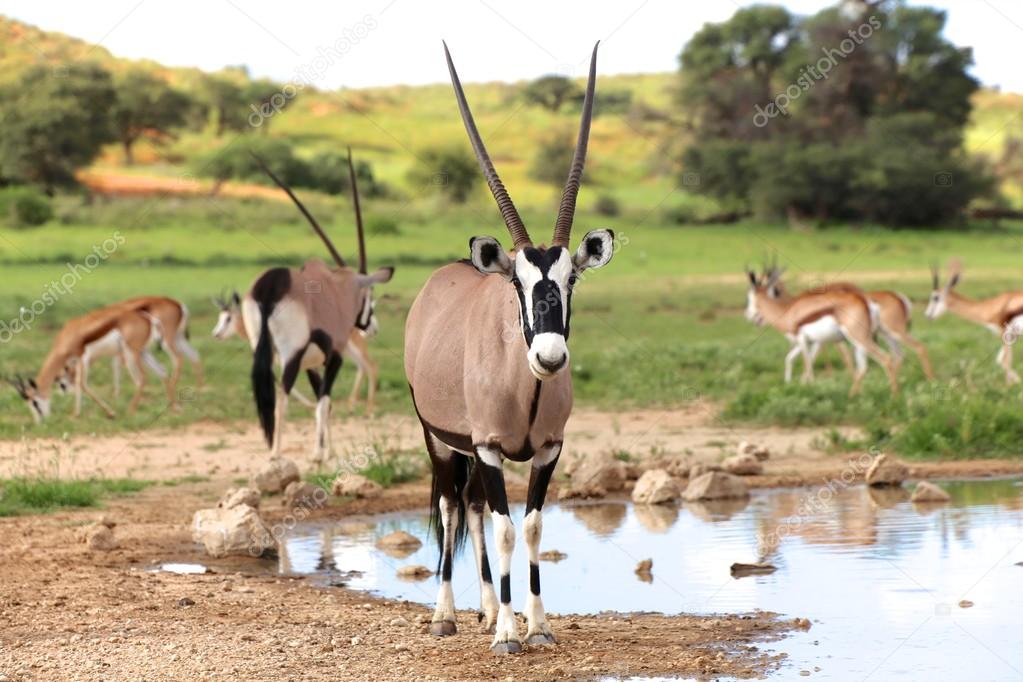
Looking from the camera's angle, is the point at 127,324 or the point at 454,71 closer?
the point at 454,71

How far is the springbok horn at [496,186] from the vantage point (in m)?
6.05

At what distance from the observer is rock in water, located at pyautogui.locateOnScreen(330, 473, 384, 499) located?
1017 cm

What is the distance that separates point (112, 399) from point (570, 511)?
8616 millimetres

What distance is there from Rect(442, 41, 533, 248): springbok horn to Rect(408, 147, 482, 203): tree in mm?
35096

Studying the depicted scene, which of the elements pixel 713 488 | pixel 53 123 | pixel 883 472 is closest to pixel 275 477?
pixel 713 488

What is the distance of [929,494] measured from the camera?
950cm

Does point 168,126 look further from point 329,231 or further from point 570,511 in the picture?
point 570,511

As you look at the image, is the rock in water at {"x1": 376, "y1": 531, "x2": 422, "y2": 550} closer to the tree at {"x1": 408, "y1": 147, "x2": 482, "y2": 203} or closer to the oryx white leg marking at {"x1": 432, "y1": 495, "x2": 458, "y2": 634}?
the oryx white leg marking at {"x1": 432, "y1": 495, "x2": 458, "y2": 634}

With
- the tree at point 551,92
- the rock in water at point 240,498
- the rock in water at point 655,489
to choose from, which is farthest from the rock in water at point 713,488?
the tree at point 551,92

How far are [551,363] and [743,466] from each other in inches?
214

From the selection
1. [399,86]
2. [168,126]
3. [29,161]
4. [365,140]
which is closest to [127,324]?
[29,161]

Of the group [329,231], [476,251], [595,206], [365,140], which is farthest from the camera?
[365,140]

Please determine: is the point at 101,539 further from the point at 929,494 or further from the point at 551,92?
the point at 551,92

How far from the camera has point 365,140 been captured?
190ft
